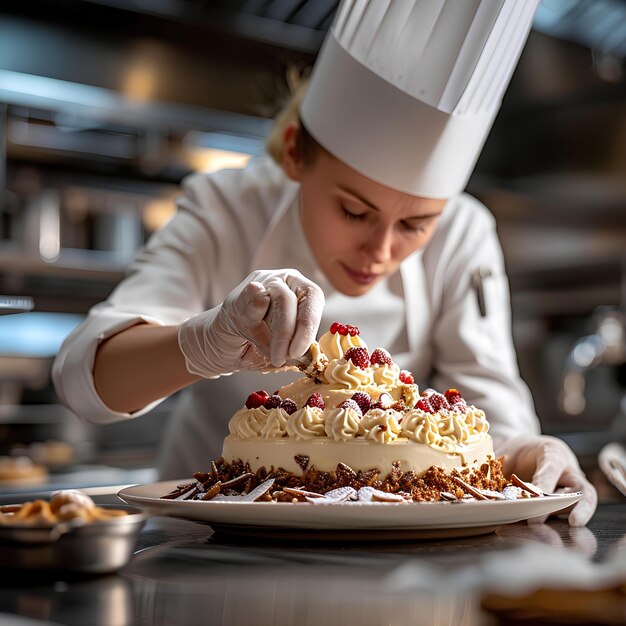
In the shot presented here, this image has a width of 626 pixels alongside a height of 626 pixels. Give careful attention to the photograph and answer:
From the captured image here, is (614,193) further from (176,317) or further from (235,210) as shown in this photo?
(176,317)

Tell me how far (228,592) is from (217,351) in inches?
22.9

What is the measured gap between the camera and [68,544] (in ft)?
2.79

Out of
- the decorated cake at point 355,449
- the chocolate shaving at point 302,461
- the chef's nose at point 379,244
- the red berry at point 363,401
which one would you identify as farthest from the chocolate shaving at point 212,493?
the chef's nose at point 379,244

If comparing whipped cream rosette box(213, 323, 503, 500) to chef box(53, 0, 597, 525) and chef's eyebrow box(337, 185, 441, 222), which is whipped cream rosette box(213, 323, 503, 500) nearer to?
chef box(53, 0, 597, 525)

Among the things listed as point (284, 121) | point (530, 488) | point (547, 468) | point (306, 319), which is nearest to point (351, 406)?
point (306, 319)

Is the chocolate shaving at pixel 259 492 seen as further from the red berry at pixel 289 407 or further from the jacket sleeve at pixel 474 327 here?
the jacket sleeve at pixel 474 327

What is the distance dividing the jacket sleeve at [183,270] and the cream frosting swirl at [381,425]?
22.2 inches

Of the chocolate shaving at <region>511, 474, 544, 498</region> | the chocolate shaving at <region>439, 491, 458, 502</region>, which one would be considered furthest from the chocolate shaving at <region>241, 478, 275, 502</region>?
the chocolate shaving at <region>511, 474, 544, 498</region>

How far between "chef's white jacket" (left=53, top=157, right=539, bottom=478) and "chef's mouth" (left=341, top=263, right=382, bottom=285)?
285 mm

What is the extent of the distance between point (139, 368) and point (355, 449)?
51cm

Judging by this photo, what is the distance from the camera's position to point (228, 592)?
0.83 m

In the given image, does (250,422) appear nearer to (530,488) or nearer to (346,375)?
(346,375)

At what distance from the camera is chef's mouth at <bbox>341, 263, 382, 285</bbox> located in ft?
5.47

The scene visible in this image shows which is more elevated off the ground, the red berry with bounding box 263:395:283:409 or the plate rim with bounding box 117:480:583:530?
the red berry with bounding box 263:395:283:409
